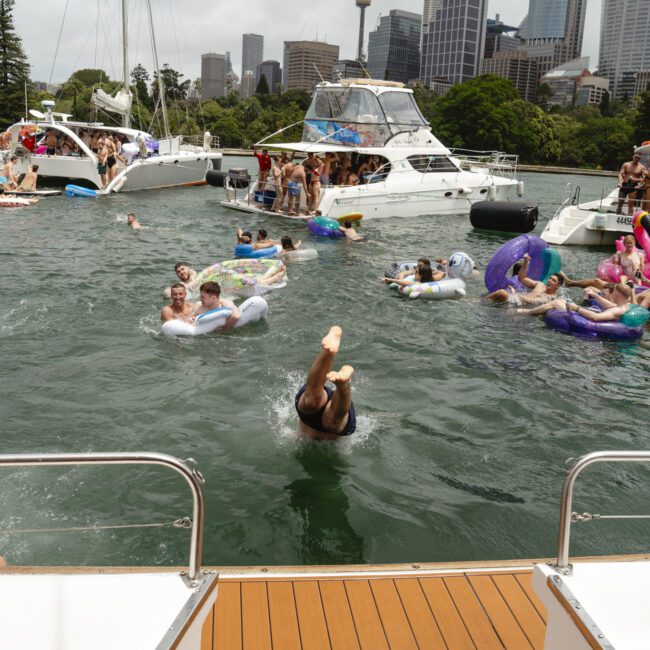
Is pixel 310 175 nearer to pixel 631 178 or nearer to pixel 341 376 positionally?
pixel 631 178

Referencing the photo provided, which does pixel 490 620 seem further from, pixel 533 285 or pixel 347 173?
pixel 347 173

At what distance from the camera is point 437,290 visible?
39.4ft

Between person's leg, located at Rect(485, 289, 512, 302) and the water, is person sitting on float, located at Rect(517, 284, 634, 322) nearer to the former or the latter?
the water

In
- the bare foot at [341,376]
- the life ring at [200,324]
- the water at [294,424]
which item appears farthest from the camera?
the life ring at [200,324]

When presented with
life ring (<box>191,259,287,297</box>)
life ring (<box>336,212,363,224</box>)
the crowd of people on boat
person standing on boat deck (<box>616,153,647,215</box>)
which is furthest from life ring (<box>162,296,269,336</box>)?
person standing on boat deck (<box>616,153,647,215</box>)

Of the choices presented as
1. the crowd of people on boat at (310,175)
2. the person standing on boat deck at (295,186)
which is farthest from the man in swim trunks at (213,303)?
the person standing on boat deck at (295,186)

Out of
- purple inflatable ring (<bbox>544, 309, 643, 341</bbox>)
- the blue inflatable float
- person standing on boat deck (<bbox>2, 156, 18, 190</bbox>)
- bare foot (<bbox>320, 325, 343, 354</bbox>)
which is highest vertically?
person standing on boat deck (<bbox>2, 156, 18, 190</bbox>)

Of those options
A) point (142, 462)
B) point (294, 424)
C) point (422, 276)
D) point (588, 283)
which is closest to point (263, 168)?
point (422, 276)

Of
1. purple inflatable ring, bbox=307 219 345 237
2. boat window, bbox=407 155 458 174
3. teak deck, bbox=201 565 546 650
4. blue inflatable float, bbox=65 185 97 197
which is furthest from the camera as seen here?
blue inflatable float, bbox=65 185 97 197

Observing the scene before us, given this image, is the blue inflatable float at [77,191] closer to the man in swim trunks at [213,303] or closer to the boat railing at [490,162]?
the boat railing at [490,162]

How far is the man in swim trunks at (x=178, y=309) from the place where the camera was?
9.69 metres

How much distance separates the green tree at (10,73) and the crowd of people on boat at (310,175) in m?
36.3

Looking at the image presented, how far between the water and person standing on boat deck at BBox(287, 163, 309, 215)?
24.3 ft

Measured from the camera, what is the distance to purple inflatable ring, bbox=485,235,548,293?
39.4ft
